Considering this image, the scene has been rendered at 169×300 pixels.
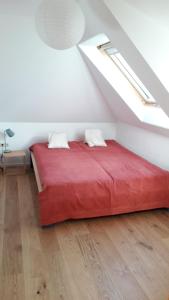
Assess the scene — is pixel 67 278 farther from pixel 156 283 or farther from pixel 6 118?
pixel 6 118

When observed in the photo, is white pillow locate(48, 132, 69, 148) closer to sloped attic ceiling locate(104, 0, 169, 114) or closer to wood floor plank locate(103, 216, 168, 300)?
wood floor plank locate(103, 216, 168, 300)

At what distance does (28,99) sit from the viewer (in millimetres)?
3885

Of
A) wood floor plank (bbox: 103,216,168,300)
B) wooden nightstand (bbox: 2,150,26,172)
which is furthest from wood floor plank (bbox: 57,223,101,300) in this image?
wooden nightstand (bbox: 2,150,26,172)

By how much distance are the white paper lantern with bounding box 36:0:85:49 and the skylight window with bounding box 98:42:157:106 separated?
74.7 inches

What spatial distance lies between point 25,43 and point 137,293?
9.07 feet

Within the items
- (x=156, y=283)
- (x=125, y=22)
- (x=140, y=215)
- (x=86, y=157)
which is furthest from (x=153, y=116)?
(x=156, y=283)

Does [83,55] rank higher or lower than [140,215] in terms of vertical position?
higher

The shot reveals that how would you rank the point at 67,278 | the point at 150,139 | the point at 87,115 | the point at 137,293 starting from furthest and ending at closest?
the point at 87,115 < the point at 150,139 < the point at 67,278 < the point at 137,293

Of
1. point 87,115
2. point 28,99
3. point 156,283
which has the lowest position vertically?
point 156,283

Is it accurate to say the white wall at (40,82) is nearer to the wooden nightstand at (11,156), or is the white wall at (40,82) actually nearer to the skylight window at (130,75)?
the skylight window at (130,75)

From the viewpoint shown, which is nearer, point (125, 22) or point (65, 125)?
point (125, 22)

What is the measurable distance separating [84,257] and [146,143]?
6.94 ft

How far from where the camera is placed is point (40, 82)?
11.8 ft

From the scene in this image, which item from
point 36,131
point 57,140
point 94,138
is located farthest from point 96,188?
point 36,131
